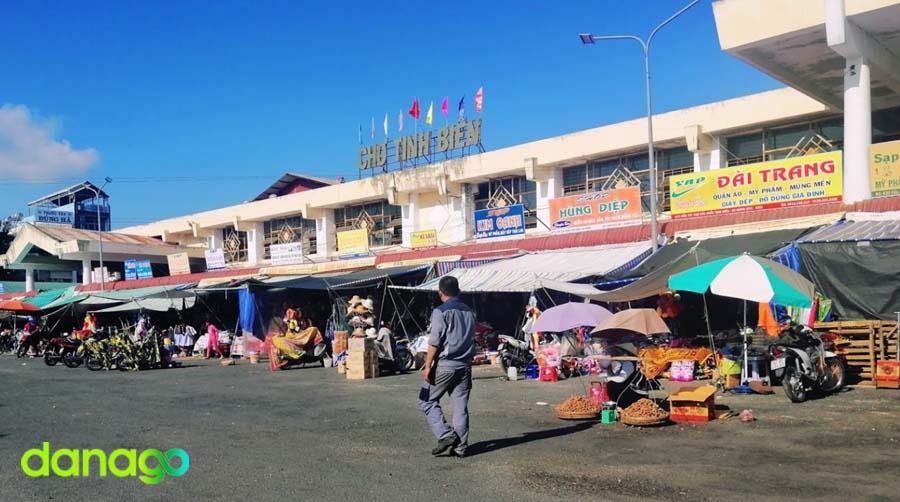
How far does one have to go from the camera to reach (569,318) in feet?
39.9

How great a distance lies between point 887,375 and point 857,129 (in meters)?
6.80

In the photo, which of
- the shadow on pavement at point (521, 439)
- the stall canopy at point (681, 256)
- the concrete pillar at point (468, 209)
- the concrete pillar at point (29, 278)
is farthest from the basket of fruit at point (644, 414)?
the concrete pillar at point (29, 278)

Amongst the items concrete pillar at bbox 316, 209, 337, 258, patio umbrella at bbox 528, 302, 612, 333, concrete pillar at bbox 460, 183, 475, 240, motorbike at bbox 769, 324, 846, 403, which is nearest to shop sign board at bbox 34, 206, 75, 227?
concrete pillar at bbox 316, 209, 337, 258

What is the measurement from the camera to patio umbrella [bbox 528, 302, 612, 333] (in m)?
12.1

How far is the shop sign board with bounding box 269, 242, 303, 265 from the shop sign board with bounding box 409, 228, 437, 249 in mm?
5777

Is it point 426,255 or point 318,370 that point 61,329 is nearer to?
point 426,255

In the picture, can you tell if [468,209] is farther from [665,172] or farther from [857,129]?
[857,129]

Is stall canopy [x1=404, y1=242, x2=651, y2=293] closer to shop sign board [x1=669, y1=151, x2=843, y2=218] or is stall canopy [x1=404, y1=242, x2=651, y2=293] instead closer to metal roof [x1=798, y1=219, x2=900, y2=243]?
shop sign board [x1=669, y1=151, x2=843, y2=218]

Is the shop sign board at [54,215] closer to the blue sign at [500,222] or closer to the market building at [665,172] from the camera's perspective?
the market building at [665,172]

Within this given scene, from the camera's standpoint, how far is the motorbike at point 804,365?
9844mm

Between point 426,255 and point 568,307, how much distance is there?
521 inches

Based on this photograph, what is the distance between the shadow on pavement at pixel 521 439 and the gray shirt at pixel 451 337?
88 centimetres

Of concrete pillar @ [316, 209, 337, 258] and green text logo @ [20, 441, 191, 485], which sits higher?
concrete pillar @ [316, 209, 337, 258]

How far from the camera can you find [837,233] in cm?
1384
